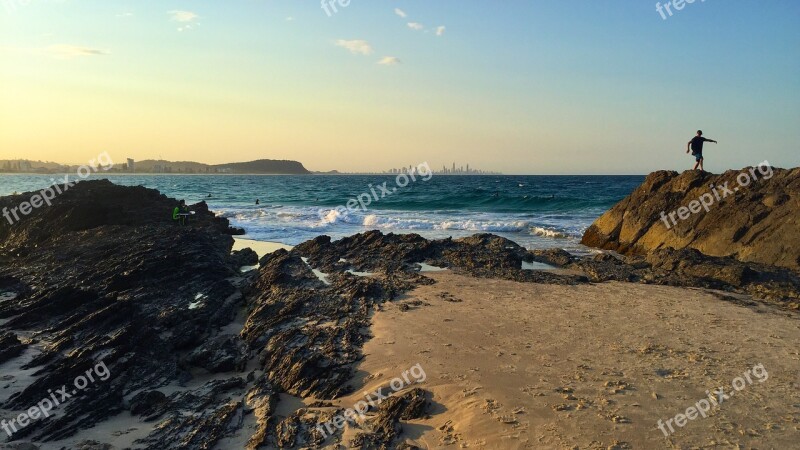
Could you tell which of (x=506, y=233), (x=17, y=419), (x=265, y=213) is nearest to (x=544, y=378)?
(x=17, y=419)

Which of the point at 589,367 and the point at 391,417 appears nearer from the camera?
the point at 391,417

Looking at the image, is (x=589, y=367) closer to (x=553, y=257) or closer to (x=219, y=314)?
(x=219, y=314)

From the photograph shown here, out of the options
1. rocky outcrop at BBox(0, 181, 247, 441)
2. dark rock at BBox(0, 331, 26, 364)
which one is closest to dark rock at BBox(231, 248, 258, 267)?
rocky outcrop at BBox(0, 181, 247, 441)

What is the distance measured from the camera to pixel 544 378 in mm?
6254

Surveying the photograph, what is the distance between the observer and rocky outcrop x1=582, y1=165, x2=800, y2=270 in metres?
13.3

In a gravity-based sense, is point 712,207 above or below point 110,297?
above

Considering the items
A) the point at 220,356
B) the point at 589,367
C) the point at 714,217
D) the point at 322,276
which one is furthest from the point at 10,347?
the point at 714,217

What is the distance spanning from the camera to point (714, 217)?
49.9ft

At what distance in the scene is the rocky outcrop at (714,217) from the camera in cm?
1326

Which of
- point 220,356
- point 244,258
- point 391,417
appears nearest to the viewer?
point 391,417

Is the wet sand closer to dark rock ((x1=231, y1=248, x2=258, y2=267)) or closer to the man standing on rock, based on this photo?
dark rock ((x1=231, y1=248, x2=258, y2=267))

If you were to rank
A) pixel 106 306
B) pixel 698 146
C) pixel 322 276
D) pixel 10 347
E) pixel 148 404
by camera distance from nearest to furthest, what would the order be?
pixel 148 404, pixel 10 347, pixel 106 306, pixel 322 276, pixel 698 146

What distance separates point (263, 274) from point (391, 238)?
16.6 ft

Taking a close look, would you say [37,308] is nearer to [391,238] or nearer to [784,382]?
[391,238]
